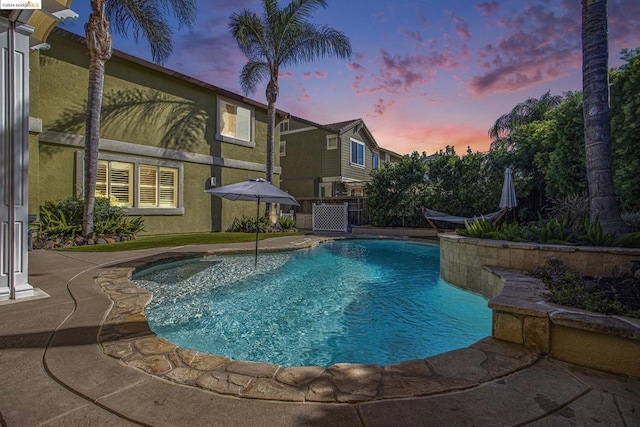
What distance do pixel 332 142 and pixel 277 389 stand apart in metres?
20.7

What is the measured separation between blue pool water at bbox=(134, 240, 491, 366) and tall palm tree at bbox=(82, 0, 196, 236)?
456 centimetres

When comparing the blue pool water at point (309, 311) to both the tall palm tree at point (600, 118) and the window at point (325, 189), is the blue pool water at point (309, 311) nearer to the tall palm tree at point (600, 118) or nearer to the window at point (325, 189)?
the tall palm tree at point (600, 118)

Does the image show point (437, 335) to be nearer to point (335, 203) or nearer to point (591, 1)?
point (591, 1)

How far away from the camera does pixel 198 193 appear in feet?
43.2

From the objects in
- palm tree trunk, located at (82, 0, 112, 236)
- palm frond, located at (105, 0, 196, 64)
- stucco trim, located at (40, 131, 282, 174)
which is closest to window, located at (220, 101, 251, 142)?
stucco trim, located at (40, 131, 282, 174)

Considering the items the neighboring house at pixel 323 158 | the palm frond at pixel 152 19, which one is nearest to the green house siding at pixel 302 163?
the neighboring house at pixel 323 158

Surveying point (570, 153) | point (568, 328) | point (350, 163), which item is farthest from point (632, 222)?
point (350, 163)

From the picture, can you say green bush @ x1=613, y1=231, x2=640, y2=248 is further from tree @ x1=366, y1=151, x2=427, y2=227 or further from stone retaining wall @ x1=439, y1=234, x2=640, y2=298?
tree @ x1=366, y1=151, x2=427, y2=227

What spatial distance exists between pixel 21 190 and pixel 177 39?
9.19 meters

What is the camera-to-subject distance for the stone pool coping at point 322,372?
6.65 feet

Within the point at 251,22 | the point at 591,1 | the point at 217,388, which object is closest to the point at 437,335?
the point at 217,388

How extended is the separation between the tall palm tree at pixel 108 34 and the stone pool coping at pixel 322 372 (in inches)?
322

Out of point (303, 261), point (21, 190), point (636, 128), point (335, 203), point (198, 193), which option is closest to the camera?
point (21, 190)

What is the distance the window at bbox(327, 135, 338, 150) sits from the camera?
21625mm
